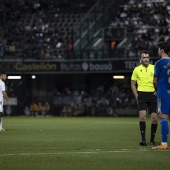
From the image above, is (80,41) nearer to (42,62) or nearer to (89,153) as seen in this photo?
(42,62)

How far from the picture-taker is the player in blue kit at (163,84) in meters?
13.8

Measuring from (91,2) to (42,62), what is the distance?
7993 mm

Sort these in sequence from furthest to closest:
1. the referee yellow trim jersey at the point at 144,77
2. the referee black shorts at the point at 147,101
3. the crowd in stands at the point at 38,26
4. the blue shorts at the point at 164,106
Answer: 1. the crowd in stands at the point at 38,26
2. the referee yellow trim jersey at the point at 144,77
3. the referee black shorts at the point at 147,101
4. the blue shorts at the point at 164,106

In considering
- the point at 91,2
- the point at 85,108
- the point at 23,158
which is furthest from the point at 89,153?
the point at 91,2

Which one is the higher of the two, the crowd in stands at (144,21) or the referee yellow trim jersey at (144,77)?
the crowd in stands at (144,21)

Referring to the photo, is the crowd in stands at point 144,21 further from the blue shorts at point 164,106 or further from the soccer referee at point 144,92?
the blue shorts at point 164,106

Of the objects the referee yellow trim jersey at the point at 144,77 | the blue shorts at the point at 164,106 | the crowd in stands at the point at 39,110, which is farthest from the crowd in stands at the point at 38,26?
the blue shorts at the point at 164,106

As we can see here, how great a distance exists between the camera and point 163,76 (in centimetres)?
1394

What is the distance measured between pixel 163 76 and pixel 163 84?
0.17m

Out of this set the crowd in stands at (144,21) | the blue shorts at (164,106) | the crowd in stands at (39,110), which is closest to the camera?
the blue shorts at (164,106)

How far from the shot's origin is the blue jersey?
13883 mm

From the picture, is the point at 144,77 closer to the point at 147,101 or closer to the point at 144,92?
the point at 144,92

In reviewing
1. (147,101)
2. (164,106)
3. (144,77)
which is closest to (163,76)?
(164,106)

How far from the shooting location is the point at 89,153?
13281 mm
